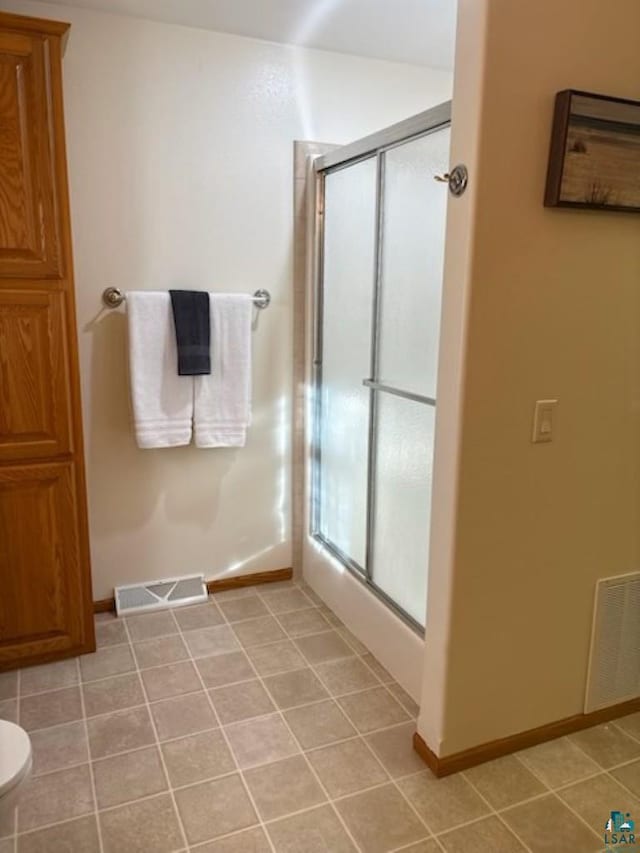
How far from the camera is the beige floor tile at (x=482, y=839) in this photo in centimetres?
170

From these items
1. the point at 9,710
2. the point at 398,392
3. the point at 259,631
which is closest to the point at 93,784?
the point at 9,710

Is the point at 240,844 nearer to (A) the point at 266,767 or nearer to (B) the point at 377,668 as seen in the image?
(A) the point at 266,767

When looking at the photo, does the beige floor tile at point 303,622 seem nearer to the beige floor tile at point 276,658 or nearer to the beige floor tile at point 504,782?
the beige floor tile at point 276,658

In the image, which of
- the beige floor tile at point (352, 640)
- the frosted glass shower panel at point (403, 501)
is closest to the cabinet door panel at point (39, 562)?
the beige floor tile at point (352, 640)

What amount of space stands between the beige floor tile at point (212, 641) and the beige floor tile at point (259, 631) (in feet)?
0.12

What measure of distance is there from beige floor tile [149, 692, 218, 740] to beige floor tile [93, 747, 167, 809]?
102 mm

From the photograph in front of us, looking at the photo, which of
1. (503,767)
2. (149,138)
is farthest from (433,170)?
(503,767)

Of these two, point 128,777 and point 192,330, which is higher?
point 192,330

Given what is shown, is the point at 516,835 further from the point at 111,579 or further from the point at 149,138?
the point at 149,138

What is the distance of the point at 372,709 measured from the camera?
2258 millimetres

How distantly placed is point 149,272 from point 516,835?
91.2 inches

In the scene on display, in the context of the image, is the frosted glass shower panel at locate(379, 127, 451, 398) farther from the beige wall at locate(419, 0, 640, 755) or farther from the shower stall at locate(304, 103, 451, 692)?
the beige wall at locate(419, 0, 640, 755)

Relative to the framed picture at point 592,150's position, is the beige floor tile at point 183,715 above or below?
below

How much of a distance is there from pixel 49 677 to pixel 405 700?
4.24 ft
